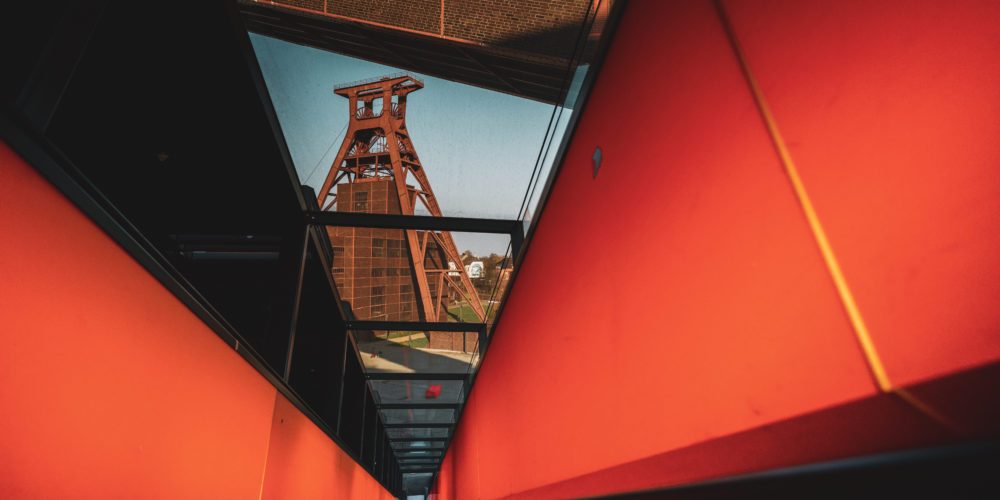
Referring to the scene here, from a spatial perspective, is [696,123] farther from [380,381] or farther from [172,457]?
[380,381]

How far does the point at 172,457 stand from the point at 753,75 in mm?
2262

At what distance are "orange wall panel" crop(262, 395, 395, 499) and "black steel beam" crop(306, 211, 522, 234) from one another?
68.6 inches

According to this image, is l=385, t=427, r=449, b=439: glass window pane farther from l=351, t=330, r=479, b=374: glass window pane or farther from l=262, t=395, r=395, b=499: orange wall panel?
l=262, t=395, r=395, b=499: orange wall panel

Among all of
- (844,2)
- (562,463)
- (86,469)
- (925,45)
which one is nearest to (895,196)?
(925,45)

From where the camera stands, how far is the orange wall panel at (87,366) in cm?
95

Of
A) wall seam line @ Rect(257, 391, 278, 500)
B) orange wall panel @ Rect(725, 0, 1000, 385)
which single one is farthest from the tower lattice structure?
orange wall panel @ Rect(725, 0, 1000, 385)

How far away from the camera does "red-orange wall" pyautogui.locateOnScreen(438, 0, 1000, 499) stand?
493mm

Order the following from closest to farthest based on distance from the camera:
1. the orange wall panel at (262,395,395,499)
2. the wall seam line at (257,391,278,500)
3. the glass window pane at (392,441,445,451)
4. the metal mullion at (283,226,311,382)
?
1. the wall seam line at (257,391,278,500)
2. the orange wall panel at (262,395,395,499)
3. the metal mullion at (283,226,311,382)
4. the glass window pane at (392,441,445,451)

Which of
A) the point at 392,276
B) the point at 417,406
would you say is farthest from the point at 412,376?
the point at 392,276

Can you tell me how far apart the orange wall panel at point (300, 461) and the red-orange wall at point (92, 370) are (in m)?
0.86

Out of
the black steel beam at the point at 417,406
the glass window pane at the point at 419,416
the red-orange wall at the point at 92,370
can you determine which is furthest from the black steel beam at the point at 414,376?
the red-orange wall at the point at 92,370

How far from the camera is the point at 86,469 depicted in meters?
1.15

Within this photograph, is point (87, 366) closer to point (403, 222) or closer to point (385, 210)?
point (403, 222)

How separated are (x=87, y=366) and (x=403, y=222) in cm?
294
